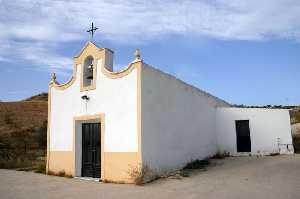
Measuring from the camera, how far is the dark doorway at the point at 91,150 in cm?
1311

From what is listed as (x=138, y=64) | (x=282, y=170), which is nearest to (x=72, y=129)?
(x=138, y=64)

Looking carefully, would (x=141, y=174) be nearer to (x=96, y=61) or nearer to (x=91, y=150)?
(x=91, y=150)

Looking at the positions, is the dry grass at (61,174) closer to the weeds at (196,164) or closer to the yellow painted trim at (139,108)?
the yellow painted trim at (139,108)

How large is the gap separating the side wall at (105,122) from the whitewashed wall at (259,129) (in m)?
9.00

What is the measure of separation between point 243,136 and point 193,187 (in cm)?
996

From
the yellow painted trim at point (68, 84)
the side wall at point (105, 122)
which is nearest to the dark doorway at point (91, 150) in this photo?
the side wall at point (105, 122)

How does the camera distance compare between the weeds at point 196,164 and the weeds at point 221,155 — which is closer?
the weeds at point 196,164

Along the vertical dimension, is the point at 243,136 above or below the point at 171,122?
below

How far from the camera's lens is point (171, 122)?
45.2 feet

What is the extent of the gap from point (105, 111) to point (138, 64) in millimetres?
2284

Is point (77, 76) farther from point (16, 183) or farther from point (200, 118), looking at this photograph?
point (200, 118)

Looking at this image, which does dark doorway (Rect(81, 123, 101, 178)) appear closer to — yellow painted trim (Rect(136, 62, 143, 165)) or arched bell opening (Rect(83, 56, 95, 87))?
arched bell opening (Rect(83, 56, 95, 87))

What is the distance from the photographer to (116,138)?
481 inches

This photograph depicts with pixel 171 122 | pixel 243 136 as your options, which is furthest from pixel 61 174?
pixel 243 136
